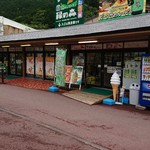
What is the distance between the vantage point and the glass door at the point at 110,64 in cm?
1107

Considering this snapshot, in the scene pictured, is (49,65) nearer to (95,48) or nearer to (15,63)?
(95,48)

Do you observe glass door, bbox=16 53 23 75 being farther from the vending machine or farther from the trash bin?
the vending machine

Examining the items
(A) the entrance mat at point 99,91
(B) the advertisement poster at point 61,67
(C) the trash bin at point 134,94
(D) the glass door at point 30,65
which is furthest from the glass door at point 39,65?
(C) the trash bin at point 134,94

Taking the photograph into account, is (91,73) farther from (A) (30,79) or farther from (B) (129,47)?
(A) (30,79)

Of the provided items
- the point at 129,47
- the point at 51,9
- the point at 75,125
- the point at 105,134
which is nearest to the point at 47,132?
the point at 75,125

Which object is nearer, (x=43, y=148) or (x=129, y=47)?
(x=43, y=148)

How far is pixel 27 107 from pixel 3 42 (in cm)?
907

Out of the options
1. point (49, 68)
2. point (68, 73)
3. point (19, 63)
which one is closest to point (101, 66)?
point (68, 73)

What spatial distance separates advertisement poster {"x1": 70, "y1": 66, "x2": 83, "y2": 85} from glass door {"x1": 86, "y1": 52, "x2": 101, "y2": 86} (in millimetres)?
979

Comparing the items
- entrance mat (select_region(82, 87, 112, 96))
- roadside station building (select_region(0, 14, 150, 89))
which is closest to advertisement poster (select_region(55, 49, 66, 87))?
roadside station building (select_region(0, 14, 150, 89))

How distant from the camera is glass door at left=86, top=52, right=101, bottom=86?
476 inches

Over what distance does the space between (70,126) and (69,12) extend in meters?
9.92

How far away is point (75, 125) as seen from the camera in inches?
247

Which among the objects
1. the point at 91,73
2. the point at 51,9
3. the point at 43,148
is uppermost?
the point at 51,9
